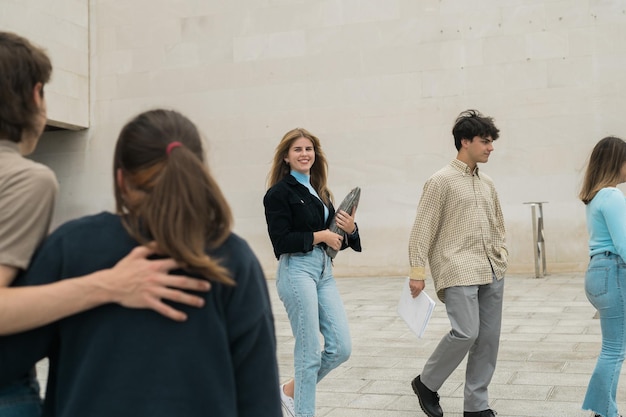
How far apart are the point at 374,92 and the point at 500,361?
8088 mm

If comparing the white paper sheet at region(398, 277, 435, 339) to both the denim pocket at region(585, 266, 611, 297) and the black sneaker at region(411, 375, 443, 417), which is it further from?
the denim pocket at region(585, 266, 611, 297)

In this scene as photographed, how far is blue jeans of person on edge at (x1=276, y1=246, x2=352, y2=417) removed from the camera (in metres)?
4.16

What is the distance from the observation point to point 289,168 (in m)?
4.57

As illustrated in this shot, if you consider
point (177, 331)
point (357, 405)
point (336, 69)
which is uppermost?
point (336, 69)

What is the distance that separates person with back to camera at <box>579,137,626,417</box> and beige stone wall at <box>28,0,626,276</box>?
822 centimetres

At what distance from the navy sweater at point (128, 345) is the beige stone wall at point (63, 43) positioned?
42.4 ft

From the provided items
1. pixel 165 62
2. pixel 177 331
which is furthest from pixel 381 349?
pixel 165 62

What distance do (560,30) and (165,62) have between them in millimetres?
7071

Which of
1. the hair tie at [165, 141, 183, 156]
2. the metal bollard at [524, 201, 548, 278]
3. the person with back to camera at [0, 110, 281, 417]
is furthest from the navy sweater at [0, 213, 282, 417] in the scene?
the metal bollard at [524, 201, 548, 278]

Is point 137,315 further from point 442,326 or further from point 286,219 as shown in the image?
point 442,326

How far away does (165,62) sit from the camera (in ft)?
48.3

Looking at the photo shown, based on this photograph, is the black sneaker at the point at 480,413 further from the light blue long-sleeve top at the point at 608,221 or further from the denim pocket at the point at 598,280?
the light blue long-sleeve top at the point at 608,221

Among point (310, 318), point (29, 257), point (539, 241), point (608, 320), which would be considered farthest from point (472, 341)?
point (539, 241)

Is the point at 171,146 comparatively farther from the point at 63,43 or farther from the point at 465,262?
the point at 63,43
